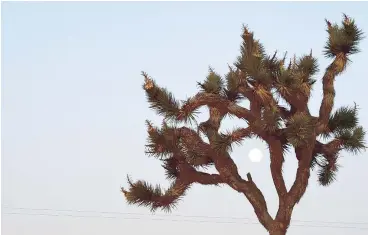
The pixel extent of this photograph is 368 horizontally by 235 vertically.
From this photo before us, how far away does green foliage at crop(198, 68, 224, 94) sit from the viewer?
1326cm

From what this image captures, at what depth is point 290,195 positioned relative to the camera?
12.6 m

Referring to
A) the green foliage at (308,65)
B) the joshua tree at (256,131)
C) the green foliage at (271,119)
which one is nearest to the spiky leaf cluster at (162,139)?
the joshua tree at (256,131)

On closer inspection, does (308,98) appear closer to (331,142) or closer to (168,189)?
(331,142)

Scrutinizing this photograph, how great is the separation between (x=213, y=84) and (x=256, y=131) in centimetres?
171

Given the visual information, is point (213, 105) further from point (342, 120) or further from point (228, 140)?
point (342, 120)

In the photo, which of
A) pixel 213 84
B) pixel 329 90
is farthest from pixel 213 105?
pixel 329 90

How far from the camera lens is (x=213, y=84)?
13.3 m

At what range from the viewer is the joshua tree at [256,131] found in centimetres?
1195

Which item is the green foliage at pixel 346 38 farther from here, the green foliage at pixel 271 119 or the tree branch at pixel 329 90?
the green foliage at pixel 271 119

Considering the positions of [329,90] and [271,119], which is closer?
[271,119]

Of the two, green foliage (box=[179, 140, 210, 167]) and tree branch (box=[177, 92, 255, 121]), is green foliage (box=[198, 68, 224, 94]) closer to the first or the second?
tree branch (box=[177, 92, 255, 121])

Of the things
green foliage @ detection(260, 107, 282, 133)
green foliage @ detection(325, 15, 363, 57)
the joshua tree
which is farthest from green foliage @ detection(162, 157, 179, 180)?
green foliage @ detection(325, 15, 363, 57)

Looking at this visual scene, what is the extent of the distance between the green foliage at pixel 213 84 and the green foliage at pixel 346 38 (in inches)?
108

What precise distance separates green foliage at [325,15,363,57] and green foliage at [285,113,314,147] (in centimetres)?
203
